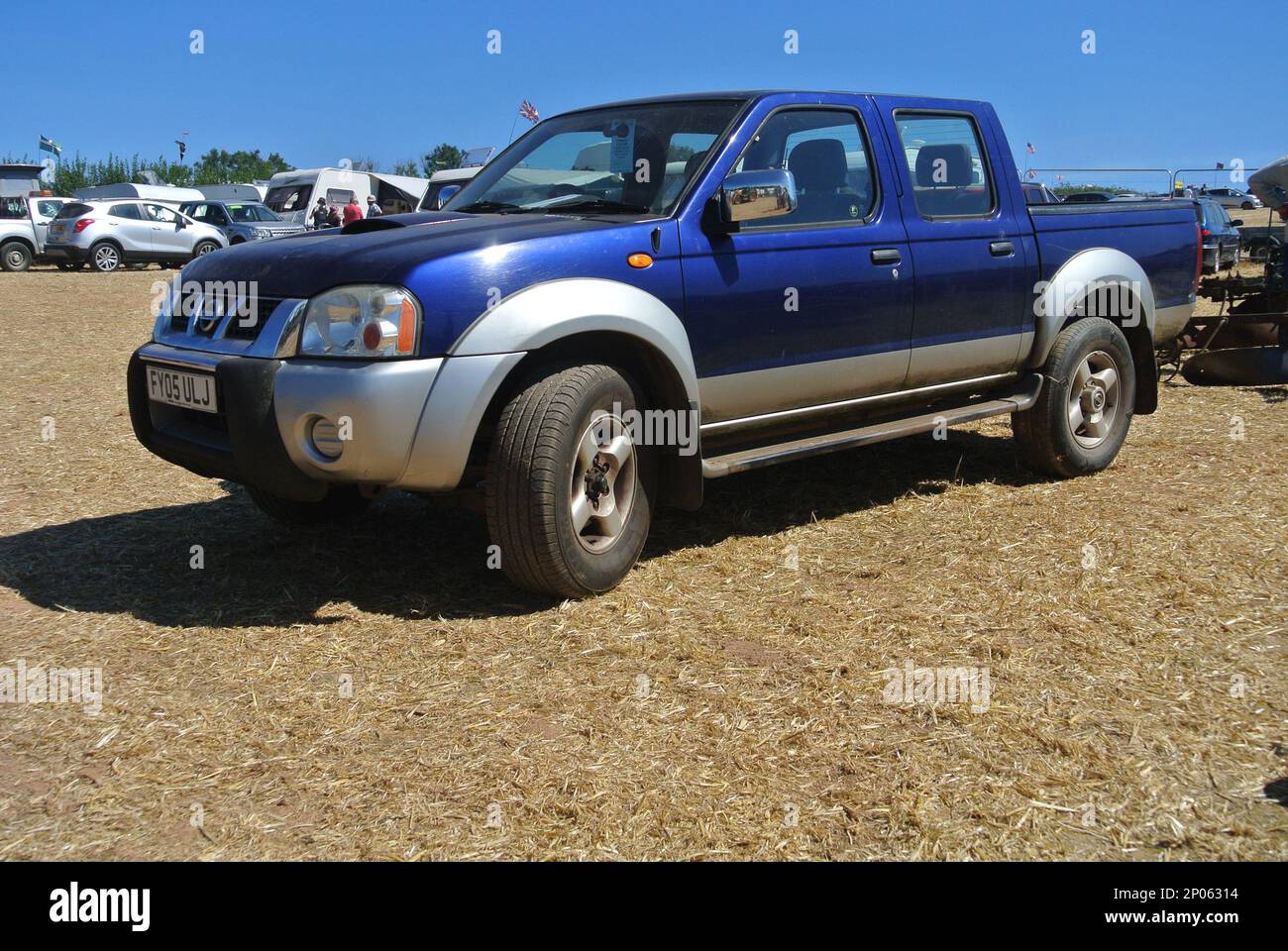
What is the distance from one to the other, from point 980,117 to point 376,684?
4.21 metres

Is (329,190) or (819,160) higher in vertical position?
(329,190)

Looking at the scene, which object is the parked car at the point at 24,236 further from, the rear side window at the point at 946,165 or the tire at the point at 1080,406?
the tire at the point at 1080,406

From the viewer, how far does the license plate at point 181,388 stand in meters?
4.02

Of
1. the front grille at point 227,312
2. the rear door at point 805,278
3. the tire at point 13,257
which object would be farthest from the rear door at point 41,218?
the rear door at point 805,278

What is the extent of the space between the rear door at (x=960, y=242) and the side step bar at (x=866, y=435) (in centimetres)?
17

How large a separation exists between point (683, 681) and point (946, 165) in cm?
322

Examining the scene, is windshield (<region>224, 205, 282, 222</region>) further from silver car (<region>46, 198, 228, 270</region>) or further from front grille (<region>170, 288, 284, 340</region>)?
front grille (<region>170, 288, 284, 340</region>)

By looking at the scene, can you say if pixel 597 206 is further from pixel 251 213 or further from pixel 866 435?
pixel 251 213

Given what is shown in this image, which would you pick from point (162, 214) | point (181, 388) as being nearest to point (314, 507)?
point (181, 388)

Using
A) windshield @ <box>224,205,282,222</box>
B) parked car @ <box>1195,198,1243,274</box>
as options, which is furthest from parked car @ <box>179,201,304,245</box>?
parked car @ <box>1195,198,1243,274</box>

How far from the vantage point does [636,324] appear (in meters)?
4.14

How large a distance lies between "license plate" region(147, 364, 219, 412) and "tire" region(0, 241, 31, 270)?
2173 centimetres

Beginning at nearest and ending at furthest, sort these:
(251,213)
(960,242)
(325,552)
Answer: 1. (325,552)
2. (960,242)
3. (251,213)

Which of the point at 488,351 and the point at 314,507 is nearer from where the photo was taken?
the point at 488,351
